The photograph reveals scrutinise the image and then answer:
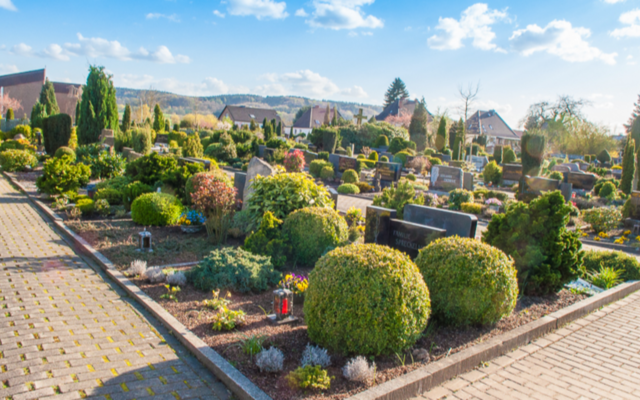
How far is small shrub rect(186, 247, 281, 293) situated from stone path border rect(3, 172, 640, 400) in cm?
78

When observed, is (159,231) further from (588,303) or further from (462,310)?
(588,303)

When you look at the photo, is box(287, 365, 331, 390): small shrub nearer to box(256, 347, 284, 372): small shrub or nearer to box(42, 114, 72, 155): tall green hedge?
box(256, 347, 284, 372): small shrub

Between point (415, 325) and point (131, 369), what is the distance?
2807mm

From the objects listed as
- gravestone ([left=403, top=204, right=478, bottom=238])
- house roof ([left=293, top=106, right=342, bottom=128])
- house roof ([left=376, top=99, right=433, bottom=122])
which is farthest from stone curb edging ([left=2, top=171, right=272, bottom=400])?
house roof ([left=293, top=106, right=342, bottom=128])

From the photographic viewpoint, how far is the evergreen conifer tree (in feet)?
253

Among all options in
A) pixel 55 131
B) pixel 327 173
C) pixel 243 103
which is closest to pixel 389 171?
pixel 327 173

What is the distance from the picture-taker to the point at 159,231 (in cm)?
958

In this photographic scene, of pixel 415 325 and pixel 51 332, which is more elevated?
pixel 415 325

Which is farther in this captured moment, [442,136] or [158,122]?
[442,136]

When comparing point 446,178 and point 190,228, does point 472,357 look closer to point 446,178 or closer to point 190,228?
point 190,228

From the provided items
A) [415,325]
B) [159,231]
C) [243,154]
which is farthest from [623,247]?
[243,154]

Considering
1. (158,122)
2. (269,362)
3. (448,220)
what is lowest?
(269,362)

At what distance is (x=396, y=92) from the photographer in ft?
255

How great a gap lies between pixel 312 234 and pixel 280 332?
2607 mm
